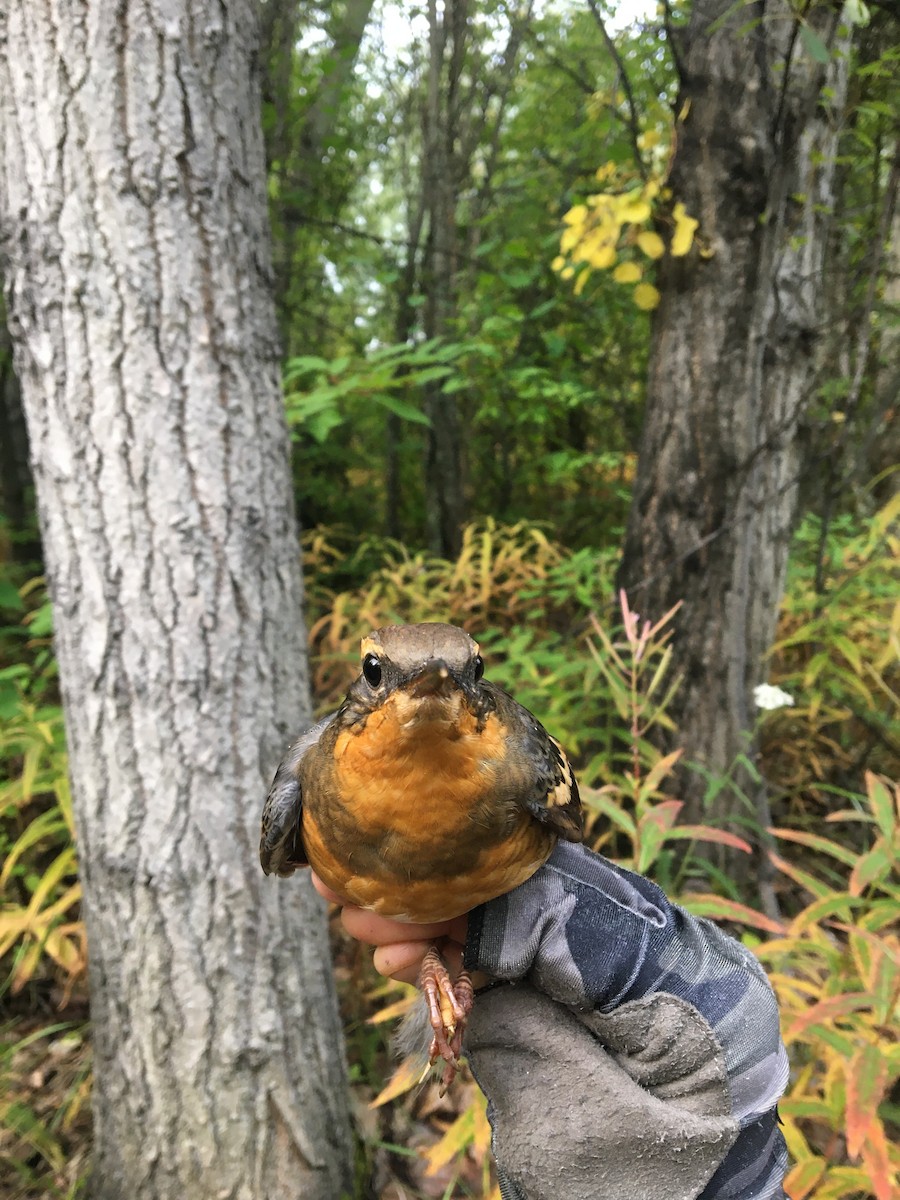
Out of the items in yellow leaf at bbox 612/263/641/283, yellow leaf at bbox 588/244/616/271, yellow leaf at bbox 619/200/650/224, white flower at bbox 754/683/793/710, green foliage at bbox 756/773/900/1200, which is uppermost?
→ yellow leaf at bbox 619/200/650/224

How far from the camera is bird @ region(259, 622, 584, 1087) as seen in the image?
107 cm

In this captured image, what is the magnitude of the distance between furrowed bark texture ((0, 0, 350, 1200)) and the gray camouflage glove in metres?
1.03

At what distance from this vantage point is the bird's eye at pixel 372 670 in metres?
1.11

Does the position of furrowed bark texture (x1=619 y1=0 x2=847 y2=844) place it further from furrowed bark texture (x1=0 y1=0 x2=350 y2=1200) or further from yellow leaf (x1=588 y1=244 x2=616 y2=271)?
furrowed bark texture (x1=0 y1=0 x2=350 y2=1200)

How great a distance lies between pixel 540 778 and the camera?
1213 mm

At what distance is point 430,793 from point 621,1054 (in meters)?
0.74

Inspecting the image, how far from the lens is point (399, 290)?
7.00 m

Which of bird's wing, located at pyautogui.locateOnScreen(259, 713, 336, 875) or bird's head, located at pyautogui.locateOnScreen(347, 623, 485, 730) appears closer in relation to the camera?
bird's head, located at pyautogui.locateOnScreen(347, 623, 485, 730)

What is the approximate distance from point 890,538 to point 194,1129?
358cm

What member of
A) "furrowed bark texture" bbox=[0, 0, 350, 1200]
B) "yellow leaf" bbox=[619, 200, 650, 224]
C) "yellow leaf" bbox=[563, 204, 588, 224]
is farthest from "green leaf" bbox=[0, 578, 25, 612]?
"yellow leaf" bbox=[619, 200, 650, 224]

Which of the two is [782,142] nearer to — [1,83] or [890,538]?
[890,538]

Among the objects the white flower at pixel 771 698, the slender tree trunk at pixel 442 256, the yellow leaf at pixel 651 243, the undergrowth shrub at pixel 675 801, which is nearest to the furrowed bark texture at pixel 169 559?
the undergrowth shrub at pixel 675 801

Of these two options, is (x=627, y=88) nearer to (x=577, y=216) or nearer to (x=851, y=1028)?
(x=577, y=216)

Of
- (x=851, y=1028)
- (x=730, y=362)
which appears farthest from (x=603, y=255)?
(x=851, y=1028)
